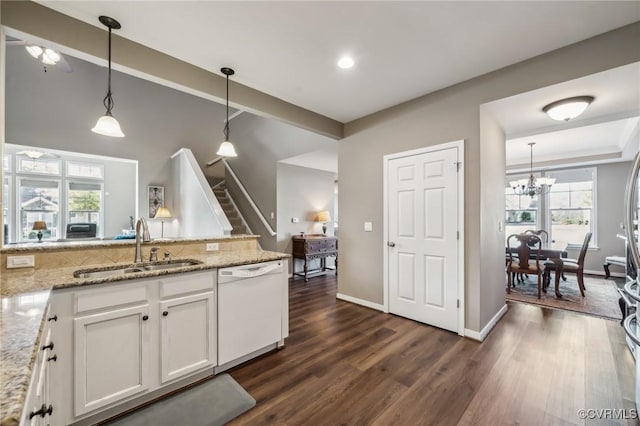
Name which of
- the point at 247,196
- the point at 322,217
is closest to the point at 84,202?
the point at 247,196

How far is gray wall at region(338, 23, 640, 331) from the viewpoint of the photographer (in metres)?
2.32

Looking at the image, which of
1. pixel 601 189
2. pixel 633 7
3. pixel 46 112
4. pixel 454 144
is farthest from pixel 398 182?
pixel 46 112

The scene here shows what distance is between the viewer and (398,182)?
352 centimetres

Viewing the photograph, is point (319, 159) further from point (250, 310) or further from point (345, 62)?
point (250, 310)

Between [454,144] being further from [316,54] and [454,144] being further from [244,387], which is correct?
[244,387]

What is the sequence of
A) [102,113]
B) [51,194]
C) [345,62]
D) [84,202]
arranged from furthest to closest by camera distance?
[84,202]
[51,194]
[102,113]
[345,62]

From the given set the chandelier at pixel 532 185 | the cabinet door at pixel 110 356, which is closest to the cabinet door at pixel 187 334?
the cabinet door at pixel 110 356

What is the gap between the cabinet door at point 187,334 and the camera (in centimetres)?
193

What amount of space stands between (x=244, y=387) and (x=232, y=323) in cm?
48

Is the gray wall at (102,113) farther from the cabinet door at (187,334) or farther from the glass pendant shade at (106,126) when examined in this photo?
the cabinet door at (187,334)

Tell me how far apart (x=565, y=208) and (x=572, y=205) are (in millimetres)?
139

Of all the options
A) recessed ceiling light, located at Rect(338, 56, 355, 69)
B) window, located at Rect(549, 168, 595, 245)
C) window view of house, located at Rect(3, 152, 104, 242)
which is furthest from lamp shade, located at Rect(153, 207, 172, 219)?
window, located at Rect(549, 168, 595, 245)

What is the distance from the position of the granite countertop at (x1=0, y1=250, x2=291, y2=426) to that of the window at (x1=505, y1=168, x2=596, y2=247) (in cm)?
759

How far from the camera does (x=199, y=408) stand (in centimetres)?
184
